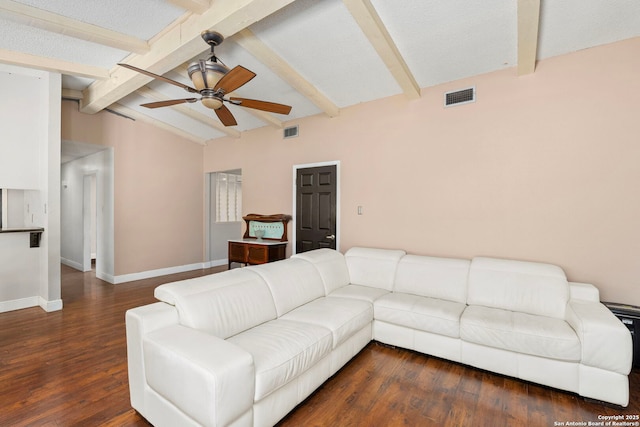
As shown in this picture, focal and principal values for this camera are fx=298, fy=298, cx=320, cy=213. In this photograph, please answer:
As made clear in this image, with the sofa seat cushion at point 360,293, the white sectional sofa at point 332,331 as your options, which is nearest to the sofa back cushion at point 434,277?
the white sectional sofa at point 332,331

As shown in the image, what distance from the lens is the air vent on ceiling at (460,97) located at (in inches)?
139

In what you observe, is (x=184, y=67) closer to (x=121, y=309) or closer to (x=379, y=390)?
(x=121, y=309)

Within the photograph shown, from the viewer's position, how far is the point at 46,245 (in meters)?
4.00

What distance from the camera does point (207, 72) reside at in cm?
251

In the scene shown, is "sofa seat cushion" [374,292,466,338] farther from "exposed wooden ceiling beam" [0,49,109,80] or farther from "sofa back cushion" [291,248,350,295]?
"exposed wooden ceiling beam" [0,49,109,80]

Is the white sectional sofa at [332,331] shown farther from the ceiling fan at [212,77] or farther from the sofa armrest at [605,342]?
the ceiling fan at [212,77]

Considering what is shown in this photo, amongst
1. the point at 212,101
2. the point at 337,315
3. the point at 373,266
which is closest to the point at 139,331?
the point at 337,315

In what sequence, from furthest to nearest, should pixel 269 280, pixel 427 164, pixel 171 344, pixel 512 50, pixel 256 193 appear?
pixel 256 193, pixel 427 164, pixel 512 50, pixel 269 280, pixel 171 344

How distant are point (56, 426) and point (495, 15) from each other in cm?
451

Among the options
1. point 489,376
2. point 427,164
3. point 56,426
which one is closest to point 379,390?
point 489,376

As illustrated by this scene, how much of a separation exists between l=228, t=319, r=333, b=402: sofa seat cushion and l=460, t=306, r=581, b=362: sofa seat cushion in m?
Result: 1.27

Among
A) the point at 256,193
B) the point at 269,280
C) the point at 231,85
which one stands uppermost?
the point at 231,85

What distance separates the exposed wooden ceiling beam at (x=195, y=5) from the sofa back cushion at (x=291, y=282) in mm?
2402

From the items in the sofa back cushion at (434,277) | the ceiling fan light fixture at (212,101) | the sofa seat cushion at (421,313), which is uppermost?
the ceiling fan light fixture at (212,101)
